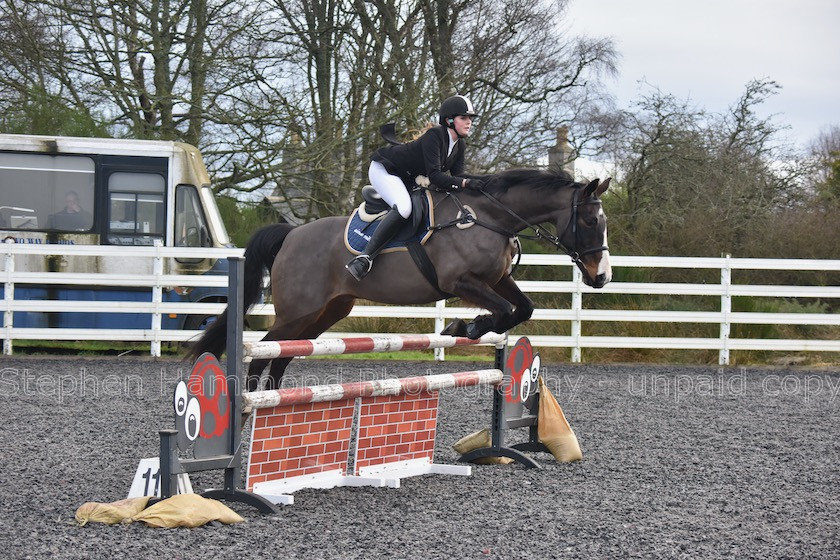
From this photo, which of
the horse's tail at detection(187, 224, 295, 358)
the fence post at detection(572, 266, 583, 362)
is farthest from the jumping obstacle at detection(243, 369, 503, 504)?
the fence post at detection(572, 266, 583, 362)

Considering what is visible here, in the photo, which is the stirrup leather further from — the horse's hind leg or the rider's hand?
the rider's hand

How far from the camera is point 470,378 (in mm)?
5133

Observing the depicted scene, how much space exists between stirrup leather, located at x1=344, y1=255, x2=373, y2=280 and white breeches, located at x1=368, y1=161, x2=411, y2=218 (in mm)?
336

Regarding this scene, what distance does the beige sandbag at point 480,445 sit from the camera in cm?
549

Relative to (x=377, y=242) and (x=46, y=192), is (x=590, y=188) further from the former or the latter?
(x=46, y=192)

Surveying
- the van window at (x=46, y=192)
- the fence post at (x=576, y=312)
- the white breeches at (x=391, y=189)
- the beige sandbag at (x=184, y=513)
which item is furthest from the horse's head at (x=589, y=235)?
the van window at (x=46, y=192)

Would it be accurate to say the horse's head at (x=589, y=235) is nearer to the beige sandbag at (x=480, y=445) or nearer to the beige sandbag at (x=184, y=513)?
the beige sandbag at (x=480, y=445)

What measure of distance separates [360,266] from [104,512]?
85.6 inches

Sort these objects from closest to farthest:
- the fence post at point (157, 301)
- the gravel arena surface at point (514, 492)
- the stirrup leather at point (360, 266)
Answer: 1. the gravel arena surface at point (514, 492)
2. the stirrup leather at point (360, 266)
3. the fence post at point (157, 301)

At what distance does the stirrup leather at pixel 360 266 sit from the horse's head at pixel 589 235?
1.13 meters

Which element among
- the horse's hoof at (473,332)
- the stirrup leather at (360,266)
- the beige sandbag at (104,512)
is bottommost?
the beige sandbag at (104,512)

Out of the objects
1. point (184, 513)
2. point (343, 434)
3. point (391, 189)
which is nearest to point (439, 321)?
point (391, 189)

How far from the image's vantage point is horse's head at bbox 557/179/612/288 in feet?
16.9

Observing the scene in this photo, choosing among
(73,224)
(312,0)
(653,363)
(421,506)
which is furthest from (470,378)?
(312,0)
